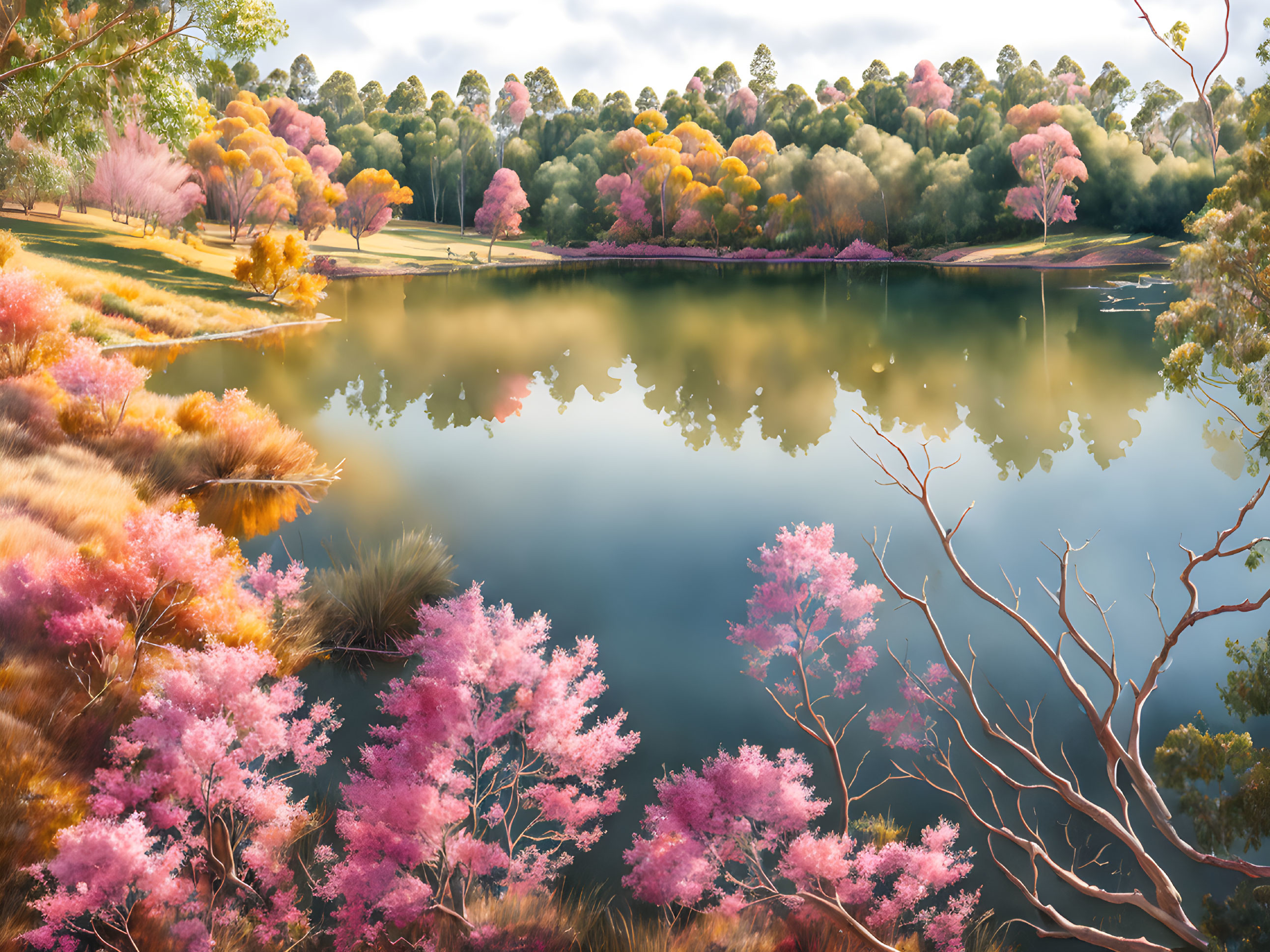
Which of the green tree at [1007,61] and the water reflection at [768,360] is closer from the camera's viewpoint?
the water reflection at [768,360]

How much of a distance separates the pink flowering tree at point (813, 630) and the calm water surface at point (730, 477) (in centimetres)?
24

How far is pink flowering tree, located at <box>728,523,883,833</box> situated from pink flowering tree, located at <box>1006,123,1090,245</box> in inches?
1836

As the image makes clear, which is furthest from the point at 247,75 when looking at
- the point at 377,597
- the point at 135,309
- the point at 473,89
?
the point at 377,597

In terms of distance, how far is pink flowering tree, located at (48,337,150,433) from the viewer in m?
8.81

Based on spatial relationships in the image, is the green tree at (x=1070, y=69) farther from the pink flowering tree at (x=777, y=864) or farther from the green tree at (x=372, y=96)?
the pink flowering tree at (x=777, y=864)

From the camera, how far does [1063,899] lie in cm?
407

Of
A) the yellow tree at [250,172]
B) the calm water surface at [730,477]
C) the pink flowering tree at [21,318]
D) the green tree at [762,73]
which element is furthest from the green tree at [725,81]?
the pink flowering tree at [21,318]

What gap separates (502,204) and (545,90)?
126 feet

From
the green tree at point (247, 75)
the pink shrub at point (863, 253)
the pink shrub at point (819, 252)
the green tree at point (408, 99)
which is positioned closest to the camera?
the pink shrub at point (863, 253)

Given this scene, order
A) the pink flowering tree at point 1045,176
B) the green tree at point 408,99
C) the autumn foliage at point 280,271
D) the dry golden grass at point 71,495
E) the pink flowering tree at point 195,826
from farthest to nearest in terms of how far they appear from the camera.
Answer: the green tree at point 408,99 < the pink flowering tree at point 1045,176 < the autumn foliage at point 280,271 < the dry golden grass at point 71,495 < the pink flowering tree at point 195,826

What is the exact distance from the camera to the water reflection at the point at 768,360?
13234 millimetres

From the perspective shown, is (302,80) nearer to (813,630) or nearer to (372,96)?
(372,96)

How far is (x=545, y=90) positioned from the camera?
81.7 m

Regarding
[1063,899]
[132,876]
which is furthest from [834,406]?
[132,876]
